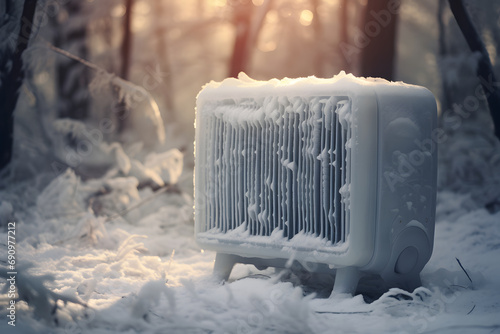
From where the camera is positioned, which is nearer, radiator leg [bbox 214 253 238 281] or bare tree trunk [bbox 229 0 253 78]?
radiator leg [bbox 214 253 238 281]

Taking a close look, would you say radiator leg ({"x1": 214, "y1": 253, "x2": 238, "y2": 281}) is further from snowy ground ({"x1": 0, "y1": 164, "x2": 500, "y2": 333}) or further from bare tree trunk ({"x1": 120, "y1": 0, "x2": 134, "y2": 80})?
bare tree trunk ({"x1": 120, "y1": 0, "x2": 134, "y2": 80})

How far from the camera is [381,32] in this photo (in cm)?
495

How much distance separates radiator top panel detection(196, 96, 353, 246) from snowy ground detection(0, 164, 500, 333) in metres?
0.30

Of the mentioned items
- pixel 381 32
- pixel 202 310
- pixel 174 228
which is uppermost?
pixel 381 32

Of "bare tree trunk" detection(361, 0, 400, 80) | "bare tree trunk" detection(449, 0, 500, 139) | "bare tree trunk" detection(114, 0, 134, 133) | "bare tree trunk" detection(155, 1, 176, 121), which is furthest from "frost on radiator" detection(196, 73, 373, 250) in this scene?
"bare tree trunk" detection(155, 1, 176, 121)

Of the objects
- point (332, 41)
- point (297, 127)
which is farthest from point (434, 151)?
point (332, 41)

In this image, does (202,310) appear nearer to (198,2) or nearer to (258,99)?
(258,99)

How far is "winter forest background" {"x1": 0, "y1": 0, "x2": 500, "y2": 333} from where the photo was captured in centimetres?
238

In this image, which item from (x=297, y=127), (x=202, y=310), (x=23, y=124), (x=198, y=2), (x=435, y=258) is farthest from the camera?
(x=198, y=2)

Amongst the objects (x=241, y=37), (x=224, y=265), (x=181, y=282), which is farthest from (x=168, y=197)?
(x=181, y=282)

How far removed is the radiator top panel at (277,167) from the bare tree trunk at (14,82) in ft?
5.44

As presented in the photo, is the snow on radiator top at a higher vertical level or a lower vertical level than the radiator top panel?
higher

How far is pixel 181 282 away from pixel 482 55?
7.98 ft

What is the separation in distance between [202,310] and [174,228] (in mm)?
2318
